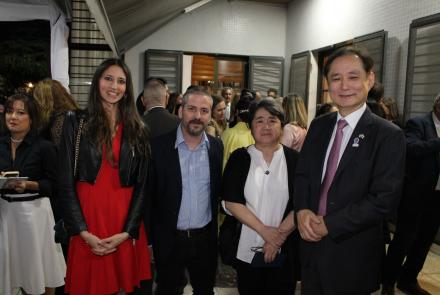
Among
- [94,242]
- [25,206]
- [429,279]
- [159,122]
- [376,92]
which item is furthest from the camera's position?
[429,279]

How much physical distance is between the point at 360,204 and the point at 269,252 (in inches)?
24.5

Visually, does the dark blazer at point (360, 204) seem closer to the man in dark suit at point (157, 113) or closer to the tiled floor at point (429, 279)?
the tiled floor at point (429, 279)

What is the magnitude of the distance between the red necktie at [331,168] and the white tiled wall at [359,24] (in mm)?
3693

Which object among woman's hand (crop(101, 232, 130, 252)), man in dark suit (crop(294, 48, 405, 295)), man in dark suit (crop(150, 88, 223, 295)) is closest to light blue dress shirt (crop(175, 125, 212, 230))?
man in dark suit (crop(150, 88, 223, 295))

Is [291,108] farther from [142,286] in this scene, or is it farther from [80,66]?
[80,66]

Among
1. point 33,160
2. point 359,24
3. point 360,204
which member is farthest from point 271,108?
point 359,24

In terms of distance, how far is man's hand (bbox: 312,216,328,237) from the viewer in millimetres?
1669

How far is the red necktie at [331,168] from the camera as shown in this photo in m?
1.74

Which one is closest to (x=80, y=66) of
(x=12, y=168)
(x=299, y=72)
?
(x=12, y=168)

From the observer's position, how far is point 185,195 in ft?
7.17

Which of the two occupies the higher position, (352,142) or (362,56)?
(362,56)

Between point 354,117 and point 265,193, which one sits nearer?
point 354,117

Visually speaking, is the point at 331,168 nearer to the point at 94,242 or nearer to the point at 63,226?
the point at 94,242

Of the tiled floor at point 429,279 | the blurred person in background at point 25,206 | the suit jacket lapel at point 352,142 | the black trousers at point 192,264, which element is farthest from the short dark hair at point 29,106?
the suit jacket lapel at point 352,142
